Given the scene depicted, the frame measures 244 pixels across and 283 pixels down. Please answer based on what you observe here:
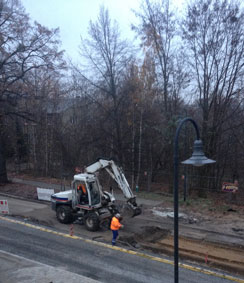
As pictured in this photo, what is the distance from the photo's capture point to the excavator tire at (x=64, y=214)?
14.5 meters

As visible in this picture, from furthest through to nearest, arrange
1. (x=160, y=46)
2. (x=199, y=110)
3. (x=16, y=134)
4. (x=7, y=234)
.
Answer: (x=16, y=134) < (x=199, y=110) < (x=160, y=46) < (x=7, y=234)

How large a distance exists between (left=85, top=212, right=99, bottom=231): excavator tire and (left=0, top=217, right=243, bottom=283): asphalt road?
915 mm

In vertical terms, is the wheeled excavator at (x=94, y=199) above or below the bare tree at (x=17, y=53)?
below

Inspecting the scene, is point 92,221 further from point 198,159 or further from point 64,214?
point 198,159

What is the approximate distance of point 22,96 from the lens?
2373 cm

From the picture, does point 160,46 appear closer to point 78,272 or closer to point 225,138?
point 225,138

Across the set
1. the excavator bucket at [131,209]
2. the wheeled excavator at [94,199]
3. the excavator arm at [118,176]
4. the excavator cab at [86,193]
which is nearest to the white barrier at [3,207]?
the wheeled excavator at [94,199]

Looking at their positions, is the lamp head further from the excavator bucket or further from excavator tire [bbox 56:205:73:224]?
excavator tire [bbox 56:205:73:224]

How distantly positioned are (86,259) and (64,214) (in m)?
4.39

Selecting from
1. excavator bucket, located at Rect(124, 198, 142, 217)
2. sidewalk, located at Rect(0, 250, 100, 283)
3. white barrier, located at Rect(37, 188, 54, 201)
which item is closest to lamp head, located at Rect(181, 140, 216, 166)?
sidewalk, located at Rect(0, 250, 100, 283)

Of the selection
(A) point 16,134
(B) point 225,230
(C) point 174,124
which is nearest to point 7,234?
(B) point 225,230

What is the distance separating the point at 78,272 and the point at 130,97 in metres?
15.2

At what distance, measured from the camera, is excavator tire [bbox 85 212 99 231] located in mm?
13234

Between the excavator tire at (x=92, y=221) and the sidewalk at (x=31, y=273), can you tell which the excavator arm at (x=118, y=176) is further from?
the sidewalk at (x=31, y=273)
